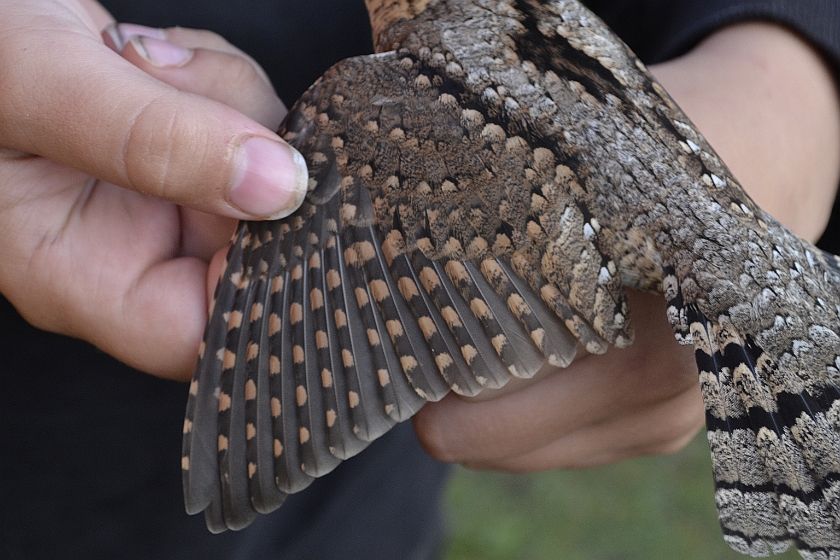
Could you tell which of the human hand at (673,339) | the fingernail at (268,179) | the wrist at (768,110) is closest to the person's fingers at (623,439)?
the human hand at (673,339)

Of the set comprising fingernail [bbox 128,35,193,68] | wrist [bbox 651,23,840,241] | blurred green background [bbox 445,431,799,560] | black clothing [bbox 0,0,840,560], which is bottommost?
blurred green background [bbox 445,431,799,560]

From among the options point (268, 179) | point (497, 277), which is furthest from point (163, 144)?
point (497, 277)

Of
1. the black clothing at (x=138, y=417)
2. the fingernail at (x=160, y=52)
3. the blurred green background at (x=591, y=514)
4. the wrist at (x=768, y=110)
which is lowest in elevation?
the blurred green background at (x=591, y=514)

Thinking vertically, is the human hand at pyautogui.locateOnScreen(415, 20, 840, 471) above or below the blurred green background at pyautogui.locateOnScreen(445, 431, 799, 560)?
above

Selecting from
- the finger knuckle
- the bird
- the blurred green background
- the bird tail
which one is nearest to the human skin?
the finger knuckle

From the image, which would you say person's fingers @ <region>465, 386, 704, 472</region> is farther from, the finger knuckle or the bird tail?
the finger knuckle

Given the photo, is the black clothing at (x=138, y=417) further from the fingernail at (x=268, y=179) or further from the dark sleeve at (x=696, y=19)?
the fingernail at (x=268, y=179)

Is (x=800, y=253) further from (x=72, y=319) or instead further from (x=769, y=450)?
(x=72, y=319)
